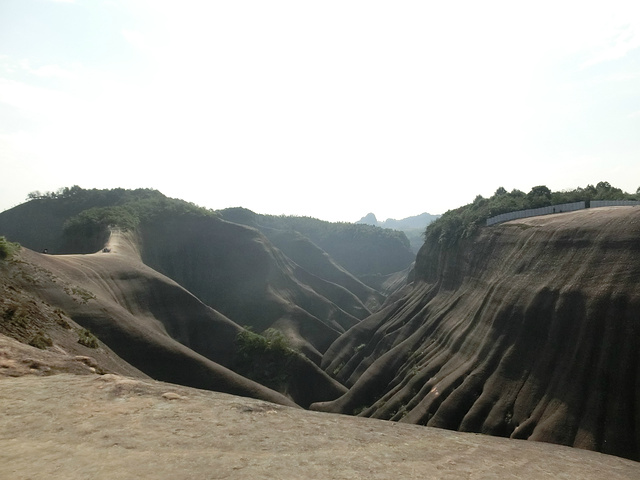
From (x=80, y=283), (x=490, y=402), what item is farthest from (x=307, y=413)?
(x=80, y=283)

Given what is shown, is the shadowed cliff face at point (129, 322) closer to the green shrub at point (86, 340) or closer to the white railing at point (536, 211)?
the green shrub at point (86, 340)

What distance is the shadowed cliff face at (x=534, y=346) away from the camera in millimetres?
32781

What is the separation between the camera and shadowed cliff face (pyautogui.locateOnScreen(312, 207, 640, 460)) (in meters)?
32.8

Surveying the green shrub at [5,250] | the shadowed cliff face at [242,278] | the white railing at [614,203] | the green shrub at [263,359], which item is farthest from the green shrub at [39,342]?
the shadowed cliff face at [242,278]

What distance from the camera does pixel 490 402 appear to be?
42281 millimetres

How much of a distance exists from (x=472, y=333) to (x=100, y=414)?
5017 centimetres

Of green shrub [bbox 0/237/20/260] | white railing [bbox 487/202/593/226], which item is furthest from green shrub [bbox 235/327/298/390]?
green shrub [bbox 0/237/20/260]

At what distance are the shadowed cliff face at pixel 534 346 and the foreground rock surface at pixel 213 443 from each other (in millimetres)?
23552

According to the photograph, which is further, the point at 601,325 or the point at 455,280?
the point at 455,280

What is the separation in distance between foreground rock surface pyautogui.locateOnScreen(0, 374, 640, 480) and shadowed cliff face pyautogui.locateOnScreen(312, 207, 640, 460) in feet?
77.3

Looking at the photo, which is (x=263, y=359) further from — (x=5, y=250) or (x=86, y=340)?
(x=5, y=250)

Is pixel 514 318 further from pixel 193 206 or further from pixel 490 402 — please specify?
pixel 193 206

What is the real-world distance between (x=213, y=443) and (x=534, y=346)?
4064cm

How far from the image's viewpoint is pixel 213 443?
32.1 ft
